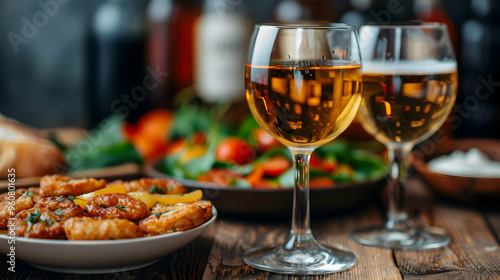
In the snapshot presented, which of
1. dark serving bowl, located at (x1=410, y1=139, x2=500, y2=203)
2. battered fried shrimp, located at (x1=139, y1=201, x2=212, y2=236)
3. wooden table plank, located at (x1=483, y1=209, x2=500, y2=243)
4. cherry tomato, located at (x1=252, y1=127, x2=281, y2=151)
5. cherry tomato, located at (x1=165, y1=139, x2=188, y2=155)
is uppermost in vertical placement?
battered fried shrimp, located at (x1=139, y1=201, x2=212, y2=236)

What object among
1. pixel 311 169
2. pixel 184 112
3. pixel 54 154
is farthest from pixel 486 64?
pixel 54 154

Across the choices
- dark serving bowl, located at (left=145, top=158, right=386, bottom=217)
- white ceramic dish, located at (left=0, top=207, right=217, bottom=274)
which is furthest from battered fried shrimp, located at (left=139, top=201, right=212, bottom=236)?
dark serving bowl, located at (left=145, top=158, right=386, bottom=217)

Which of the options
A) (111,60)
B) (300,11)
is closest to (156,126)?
(111,60)

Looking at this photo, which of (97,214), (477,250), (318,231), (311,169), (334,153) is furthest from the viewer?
(334,153)

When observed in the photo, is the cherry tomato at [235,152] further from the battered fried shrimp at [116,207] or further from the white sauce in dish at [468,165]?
the battered fried shrimp at [116,207]

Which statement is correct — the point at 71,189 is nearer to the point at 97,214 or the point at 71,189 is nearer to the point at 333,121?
the point at 97,214

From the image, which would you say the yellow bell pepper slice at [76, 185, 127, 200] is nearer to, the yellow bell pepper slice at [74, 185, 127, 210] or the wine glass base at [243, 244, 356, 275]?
the yellow bell pepper slice at [74, 185, 127, 210]

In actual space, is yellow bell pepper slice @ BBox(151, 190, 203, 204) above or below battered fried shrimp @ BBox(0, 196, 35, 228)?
below

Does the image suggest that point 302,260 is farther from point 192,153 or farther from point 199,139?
point 199,139
